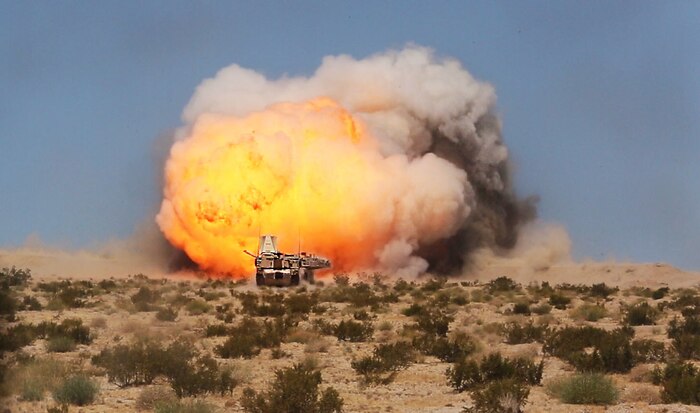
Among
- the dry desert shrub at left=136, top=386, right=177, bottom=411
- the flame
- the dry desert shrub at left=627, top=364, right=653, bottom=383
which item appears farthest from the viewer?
the flame

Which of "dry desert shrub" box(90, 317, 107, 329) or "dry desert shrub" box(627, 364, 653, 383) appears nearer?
"dry desert shrub" box(627, 364, 653, 383)

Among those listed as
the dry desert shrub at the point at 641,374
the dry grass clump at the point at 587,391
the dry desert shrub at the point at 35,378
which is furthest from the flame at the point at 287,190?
the dry grass clump at the point at 587,391

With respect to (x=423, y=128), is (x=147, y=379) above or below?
below

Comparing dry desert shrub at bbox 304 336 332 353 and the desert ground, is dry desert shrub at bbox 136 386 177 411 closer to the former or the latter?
the desert ground

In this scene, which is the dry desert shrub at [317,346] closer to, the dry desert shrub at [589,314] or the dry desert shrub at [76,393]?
the dry desert shrub at [76,393]

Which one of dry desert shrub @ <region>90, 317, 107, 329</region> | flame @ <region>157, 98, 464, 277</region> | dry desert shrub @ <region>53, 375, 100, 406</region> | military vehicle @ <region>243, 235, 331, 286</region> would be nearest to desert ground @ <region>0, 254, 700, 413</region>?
dry desert shrub @ <region>53, 375, 100, 406</region>

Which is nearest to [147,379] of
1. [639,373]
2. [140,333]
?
[140,333]

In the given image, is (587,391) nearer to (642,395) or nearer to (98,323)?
(642,395)

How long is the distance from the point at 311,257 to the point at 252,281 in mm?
4629

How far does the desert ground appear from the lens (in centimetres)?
1669

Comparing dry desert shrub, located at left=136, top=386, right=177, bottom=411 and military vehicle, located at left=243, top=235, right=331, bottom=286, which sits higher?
military vehicle, located at left=243, top=235, right=331, bottom=286

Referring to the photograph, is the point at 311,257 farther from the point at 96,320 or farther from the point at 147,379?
the point at 147,379

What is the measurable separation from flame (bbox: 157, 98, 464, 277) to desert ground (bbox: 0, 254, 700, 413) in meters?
22.2

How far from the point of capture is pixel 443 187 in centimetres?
7419
